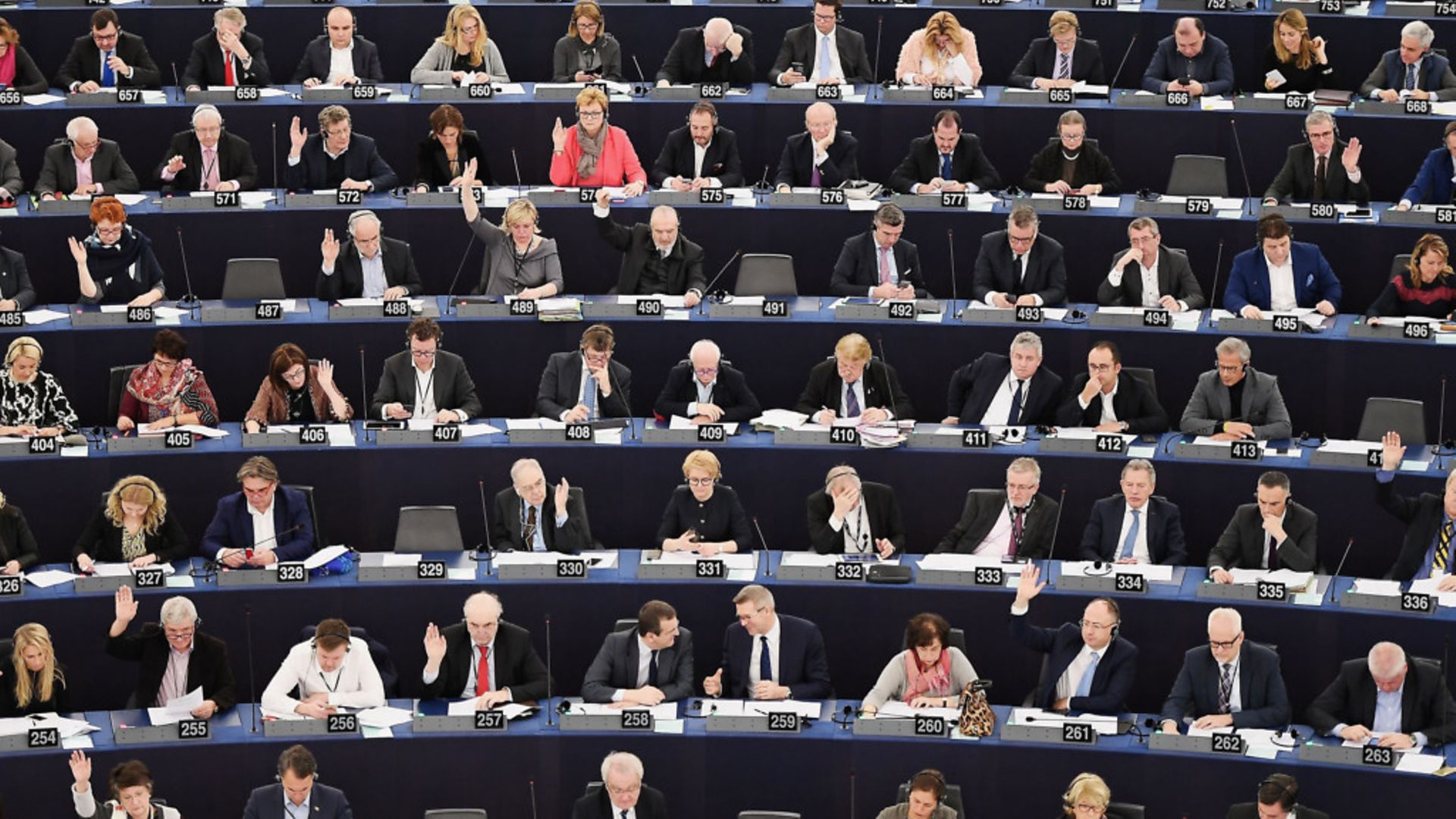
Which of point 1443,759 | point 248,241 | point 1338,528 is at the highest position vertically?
point 248,241

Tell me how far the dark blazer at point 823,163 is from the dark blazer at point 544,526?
2.87 m

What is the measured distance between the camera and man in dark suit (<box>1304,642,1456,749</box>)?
9867 millimetres

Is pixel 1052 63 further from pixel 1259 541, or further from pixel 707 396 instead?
pixel 1259 541

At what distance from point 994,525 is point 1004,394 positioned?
0.94 m

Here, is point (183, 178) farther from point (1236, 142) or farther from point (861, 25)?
point (1236, 142)

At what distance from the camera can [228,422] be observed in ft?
40.1

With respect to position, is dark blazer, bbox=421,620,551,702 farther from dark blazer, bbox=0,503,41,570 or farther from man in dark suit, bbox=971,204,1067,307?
man in dark suit, bbox=971,204,1067,307

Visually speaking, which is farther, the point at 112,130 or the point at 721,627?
the point at 112,130

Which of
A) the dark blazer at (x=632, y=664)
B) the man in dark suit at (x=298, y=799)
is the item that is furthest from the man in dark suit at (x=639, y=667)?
the man in dark suit at (x=298, y=799)

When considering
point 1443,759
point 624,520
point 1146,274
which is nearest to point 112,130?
point 624,520

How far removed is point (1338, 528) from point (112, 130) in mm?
6997

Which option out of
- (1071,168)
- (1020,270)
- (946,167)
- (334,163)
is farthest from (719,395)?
(334,163)

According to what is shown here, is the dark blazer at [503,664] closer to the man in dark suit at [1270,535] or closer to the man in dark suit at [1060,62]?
the man in dark suit at [1270,535]

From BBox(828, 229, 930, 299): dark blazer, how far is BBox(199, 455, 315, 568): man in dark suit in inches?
124
